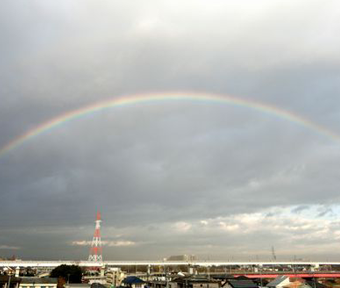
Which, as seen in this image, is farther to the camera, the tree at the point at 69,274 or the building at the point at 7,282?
the tree at the point at 69,274

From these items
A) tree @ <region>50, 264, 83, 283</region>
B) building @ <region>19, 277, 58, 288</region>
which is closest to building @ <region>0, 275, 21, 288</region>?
building @ <region>19, 277, 58, 288</region>

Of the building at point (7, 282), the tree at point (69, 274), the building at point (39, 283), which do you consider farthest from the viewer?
the tree at point (69, 274)

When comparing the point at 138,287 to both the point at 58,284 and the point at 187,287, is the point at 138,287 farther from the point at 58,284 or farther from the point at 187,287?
the point at 58,284

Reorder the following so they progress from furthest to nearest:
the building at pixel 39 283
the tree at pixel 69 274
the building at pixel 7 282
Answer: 1. the tree at pixel 69 274
2. the building at pixel 39 283
3. the building at pixel 7 282

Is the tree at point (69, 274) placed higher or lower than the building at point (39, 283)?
higher

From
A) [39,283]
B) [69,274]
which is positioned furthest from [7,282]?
[69,274]

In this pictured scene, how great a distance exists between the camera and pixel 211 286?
60344 millimetres

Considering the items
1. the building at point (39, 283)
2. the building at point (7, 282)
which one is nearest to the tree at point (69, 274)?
the building at point (39, 283)

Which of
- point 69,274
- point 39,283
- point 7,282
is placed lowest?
point 39,283

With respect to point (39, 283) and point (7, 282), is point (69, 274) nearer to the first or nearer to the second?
point (39, 283)

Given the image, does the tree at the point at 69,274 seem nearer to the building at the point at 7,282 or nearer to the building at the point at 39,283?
the building at the point at 39,283

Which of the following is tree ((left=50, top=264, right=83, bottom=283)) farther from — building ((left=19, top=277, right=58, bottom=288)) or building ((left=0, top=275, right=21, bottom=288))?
building ((left=0, top=275, right=21, bottom=288))

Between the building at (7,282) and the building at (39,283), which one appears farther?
the building at (39,283)

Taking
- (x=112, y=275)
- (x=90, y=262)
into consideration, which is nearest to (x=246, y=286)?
(x=112, y=275)
